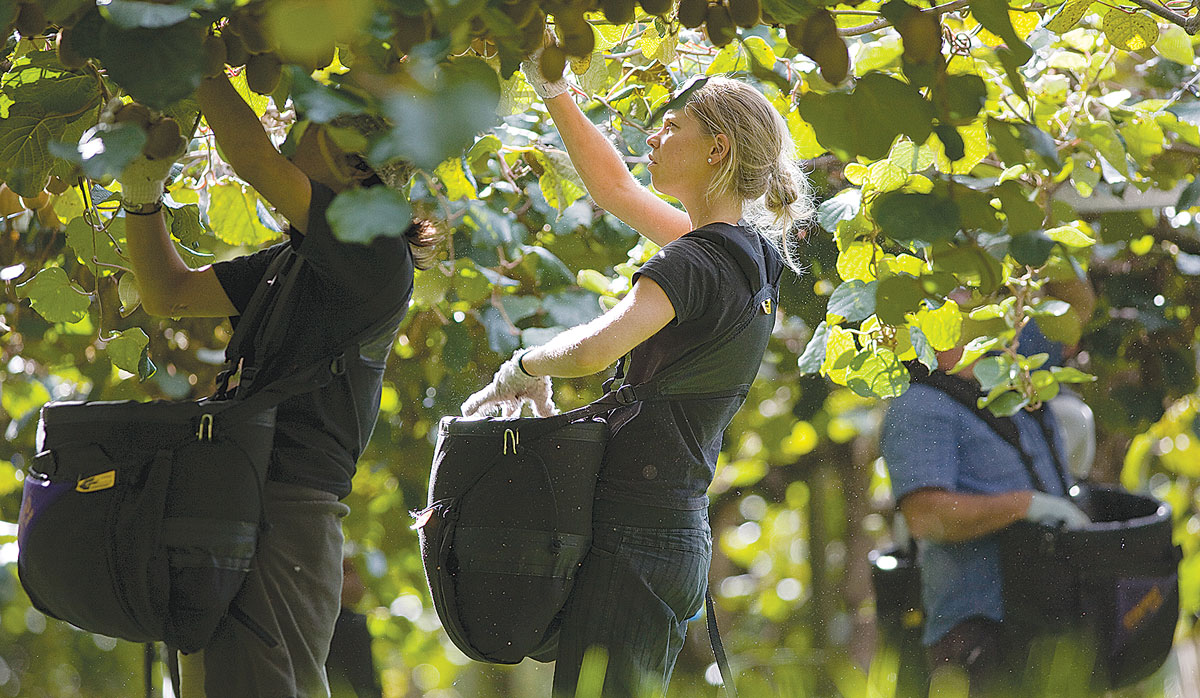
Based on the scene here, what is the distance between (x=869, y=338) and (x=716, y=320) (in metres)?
0.31

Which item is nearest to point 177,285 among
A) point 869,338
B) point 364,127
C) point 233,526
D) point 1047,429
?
point 233,526

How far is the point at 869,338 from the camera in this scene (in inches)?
69.9

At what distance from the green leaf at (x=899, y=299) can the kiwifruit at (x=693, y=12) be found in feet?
1.17

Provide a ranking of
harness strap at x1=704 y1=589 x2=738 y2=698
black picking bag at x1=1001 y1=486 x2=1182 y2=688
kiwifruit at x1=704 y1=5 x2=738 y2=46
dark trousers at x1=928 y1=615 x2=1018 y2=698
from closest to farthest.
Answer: kiwifruit at x1=704 y1=5 x2=738 y2=46 < harness strap at x1=704 y1=589 x2=738 y2=698 < black picking bag at x1=1001 y1=486 x2=1182 y2=688 < dark trousers at x1=928 y1=615 x2=1018 y2=698

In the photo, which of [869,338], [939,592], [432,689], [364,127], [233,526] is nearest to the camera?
[364,127]

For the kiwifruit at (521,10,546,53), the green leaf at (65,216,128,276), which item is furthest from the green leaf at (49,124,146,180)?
the green leaf at (65,216,128,276)

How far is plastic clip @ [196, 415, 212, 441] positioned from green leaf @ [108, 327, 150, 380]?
307 millimetres

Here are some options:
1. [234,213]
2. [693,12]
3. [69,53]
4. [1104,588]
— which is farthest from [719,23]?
[1104,588]

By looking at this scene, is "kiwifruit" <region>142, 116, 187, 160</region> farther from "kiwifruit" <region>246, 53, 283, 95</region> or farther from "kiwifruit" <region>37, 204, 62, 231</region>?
"kiwifruit" <region>37, 204, 62, 231</region>

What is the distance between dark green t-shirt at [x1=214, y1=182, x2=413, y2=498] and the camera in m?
1.47

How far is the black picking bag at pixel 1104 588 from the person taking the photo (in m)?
2.79

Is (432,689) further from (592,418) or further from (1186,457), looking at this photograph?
(592,418)

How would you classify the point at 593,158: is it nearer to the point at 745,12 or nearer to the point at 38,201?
the point at 745,12

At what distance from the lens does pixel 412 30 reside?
848mm
